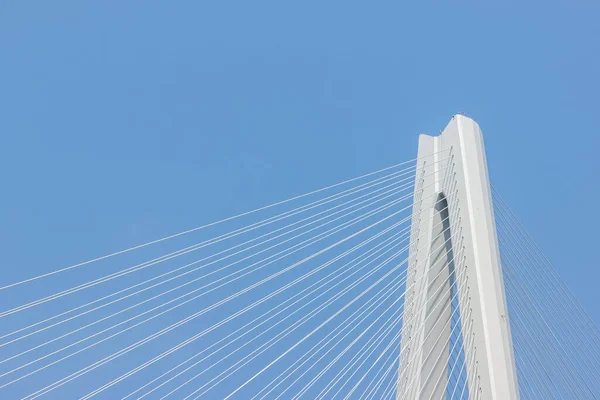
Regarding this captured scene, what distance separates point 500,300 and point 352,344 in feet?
3.68

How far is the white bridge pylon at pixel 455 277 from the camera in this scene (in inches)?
231

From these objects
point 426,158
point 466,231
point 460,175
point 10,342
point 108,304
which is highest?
A: point 426,158

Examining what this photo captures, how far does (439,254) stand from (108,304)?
314cm

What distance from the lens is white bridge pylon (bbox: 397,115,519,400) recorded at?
231 inches

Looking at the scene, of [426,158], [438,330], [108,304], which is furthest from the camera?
[426,158]

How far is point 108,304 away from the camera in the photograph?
5.21m

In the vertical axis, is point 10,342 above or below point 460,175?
below

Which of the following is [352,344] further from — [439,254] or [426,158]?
[426,158]

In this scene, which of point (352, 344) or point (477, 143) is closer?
point (352, 344)

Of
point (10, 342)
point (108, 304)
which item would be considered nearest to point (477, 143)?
point (108, 304)

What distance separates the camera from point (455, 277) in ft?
21.8

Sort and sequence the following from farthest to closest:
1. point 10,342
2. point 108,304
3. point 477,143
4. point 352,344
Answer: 1. point 477,143
2. point 352,344
3. point 108,304
4. point 10,342

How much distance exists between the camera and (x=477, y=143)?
23.8 ft

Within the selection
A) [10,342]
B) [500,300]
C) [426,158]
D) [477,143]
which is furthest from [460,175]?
[10,342]
